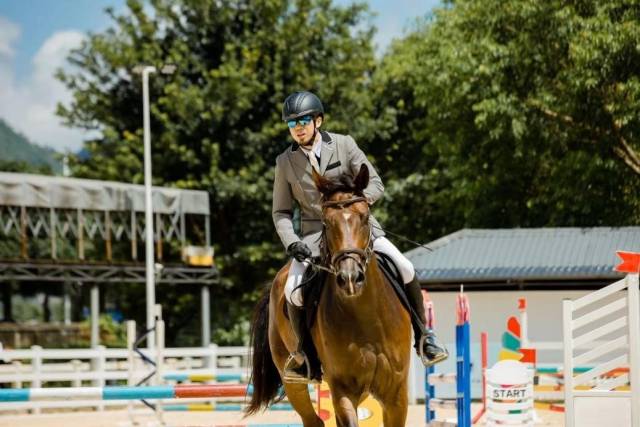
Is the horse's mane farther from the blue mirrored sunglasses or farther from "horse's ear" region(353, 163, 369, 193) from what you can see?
the blue mirrored sunglasses

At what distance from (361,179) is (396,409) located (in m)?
1.68

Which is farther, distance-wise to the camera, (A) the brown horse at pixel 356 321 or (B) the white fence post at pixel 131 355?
(B) the white fence post at pixel 131 355

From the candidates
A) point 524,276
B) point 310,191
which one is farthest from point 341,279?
point 524,276

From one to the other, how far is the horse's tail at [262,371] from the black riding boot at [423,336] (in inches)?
72.3

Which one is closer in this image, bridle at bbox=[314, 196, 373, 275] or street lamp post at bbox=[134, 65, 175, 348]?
bridle at bbox=[314, 196, 373, 275]

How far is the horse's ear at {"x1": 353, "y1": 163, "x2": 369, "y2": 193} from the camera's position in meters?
6.80

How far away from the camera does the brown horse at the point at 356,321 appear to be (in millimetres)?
6500

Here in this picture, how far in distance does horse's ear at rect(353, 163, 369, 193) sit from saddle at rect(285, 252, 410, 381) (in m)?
0.68

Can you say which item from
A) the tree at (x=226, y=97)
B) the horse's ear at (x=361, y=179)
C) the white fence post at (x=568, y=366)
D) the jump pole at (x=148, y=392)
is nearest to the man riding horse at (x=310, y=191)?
the horse's ear at (x=361, y=179)

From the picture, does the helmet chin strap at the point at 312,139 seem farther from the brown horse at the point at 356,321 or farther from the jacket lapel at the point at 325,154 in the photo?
the brown horse at the point at 356,321

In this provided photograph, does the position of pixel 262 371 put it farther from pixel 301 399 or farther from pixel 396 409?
pixel 396 409

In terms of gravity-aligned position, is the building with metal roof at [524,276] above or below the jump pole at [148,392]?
above

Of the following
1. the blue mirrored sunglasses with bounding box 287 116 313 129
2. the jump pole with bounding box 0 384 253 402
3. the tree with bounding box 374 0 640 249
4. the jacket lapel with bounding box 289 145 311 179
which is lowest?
the jump pole with bounding box 0 384 253 402

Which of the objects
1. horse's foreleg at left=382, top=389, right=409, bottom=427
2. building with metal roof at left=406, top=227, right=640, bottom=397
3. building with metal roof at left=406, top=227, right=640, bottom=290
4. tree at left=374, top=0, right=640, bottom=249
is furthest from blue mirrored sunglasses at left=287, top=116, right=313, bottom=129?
tree at left=374, top=0, right=640, bottom=249
